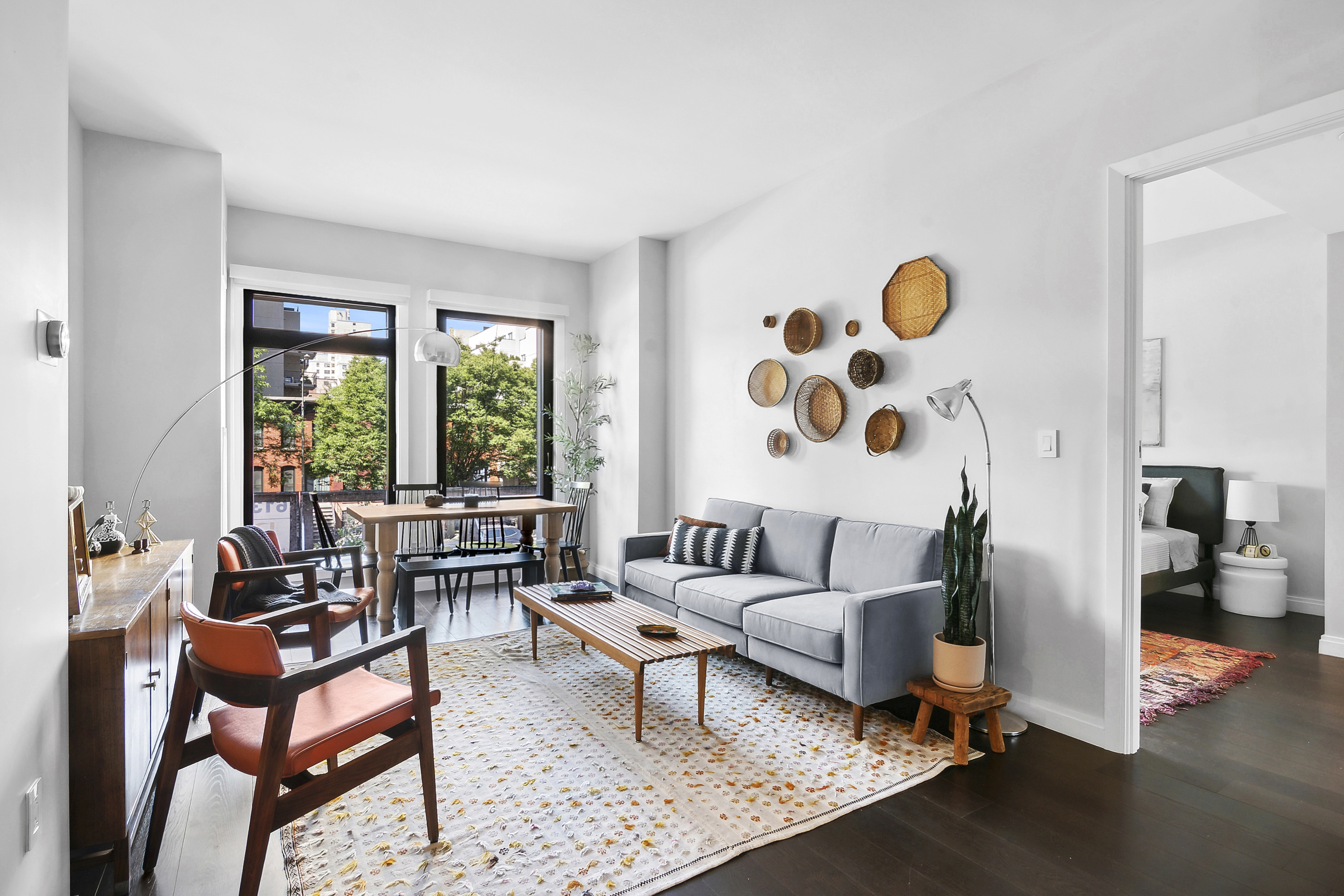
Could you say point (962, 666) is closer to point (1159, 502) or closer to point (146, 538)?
point (146, 538)

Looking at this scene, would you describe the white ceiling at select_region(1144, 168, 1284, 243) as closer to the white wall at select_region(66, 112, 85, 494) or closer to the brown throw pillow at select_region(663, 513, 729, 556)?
the brown throw pillow at select_region(663, 513, 729, 556)

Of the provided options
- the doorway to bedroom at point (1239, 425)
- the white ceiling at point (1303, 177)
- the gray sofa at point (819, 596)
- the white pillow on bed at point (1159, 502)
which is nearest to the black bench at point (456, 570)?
the gray sofa at point (819, 596)

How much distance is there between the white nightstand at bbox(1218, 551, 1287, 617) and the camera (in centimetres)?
470

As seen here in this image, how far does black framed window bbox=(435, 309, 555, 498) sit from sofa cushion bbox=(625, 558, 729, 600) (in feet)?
6.45

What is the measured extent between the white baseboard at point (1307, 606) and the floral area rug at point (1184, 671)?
140cm

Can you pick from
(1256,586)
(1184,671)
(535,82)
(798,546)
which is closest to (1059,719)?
(1184,671)

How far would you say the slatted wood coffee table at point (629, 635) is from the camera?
2.77m

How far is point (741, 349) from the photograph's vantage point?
15.9 feet

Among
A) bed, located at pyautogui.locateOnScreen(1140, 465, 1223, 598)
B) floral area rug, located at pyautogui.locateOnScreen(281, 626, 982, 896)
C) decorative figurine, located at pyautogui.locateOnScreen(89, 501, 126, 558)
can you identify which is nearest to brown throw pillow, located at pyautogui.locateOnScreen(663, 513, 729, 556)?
floral area rug, located at pyautogui.locateOnScreen(281, 626, 982, 896)

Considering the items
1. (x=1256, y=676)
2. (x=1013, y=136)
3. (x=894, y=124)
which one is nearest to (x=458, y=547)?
(x=894, y=124)

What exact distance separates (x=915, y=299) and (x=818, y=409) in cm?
90

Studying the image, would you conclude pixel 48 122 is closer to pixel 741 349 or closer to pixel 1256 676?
pixel 741 349

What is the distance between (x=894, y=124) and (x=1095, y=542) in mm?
2296

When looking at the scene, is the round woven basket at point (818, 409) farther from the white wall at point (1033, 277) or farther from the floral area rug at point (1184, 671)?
the floral area rug at point (1184, 671)
